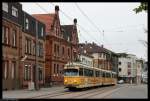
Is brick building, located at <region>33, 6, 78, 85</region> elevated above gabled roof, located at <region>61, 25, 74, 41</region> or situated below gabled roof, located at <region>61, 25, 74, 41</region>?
below

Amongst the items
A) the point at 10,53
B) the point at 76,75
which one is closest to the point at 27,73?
the point at 10,53

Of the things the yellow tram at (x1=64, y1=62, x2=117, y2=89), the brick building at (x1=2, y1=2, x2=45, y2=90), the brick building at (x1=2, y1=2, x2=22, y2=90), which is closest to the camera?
the brick building at (x1=2, y1=2, x2=22, y2=90)

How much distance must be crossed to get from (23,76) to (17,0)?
43.0 metres

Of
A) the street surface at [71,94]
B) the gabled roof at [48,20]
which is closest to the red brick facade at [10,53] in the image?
the street surface at [71,94]

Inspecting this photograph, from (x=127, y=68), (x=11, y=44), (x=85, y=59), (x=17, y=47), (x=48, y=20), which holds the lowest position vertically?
(x=17, y=47)

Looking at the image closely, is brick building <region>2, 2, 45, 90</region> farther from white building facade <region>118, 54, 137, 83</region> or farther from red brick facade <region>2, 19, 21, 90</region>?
white building facade <region>118, 54, 137, 83</region>

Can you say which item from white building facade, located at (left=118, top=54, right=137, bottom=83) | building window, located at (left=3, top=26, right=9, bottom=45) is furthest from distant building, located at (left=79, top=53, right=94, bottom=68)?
white building facade, located at (left=118, top=54, right=137, bottom=83)

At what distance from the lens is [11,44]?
46.1m

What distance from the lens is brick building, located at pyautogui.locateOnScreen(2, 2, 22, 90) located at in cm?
4362

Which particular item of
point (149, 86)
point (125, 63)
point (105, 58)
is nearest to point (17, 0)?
point (149, 86)

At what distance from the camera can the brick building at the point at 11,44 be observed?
143 ft

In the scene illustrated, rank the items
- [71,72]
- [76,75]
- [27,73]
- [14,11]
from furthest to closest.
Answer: [27,73] < [14,11] < [71,72] < [76,75]

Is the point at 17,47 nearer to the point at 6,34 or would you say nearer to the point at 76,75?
the point at 6,34

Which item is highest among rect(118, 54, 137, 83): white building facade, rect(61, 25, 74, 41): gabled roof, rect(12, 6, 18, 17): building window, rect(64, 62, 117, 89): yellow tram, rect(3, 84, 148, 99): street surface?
rect(61, 25, 74, 41): gabled roof
